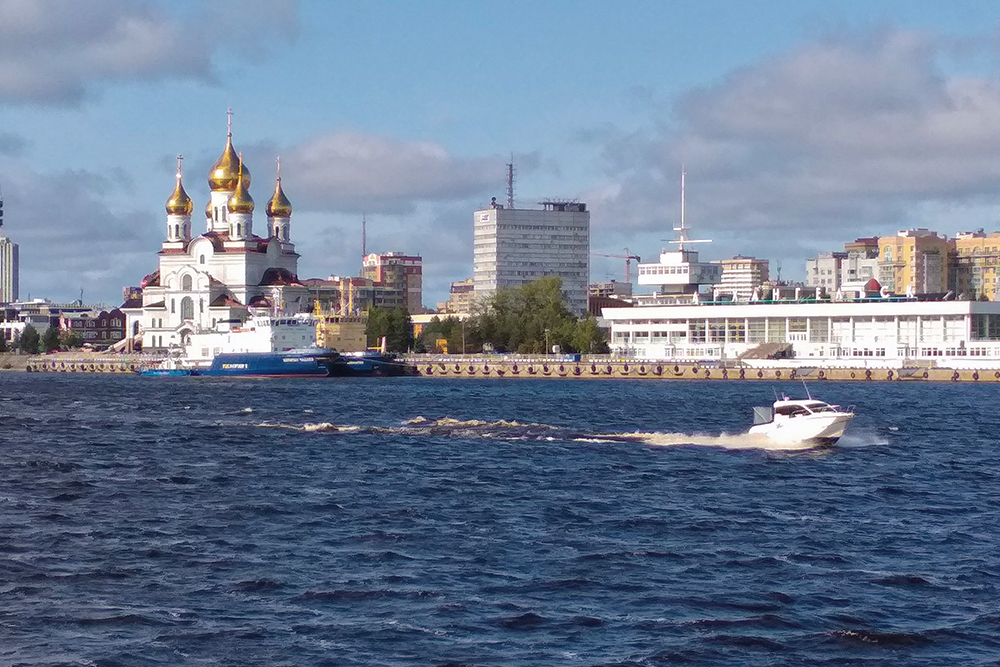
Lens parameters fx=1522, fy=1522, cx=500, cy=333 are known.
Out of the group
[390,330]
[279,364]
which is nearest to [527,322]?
[390,330]

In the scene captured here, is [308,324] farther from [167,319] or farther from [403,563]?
[403,563]

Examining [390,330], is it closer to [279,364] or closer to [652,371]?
[279,364]

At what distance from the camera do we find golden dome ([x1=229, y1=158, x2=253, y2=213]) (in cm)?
17600

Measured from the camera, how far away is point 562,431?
61125 millimetres

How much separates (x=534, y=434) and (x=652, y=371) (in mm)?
82808

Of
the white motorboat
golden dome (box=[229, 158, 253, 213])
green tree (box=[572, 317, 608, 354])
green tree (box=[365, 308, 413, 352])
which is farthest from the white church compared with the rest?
the white motorboat

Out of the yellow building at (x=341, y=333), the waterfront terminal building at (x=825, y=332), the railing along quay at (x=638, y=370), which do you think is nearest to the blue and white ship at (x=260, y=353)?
the yellow building at (x=341, y=333)

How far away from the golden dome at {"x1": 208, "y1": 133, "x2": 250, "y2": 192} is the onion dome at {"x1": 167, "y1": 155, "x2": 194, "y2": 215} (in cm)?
885

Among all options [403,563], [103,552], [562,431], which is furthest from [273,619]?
[562,431]

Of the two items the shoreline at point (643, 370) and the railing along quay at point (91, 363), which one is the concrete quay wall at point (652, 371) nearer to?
the shoreline at point (643, 370)

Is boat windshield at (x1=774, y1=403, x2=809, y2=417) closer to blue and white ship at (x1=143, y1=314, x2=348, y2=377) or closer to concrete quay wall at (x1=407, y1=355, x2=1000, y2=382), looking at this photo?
concrete quay wall at (x1=407, y1=355, x2=1000, y2=382)

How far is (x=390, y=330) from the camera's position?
587 feet

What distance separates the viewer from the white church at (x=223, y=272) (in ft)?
573

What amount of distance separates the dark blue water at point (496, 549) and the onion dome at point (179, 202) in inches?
5048
